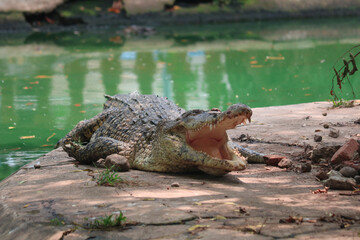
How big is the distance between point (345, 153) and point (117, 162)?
6.51 ft

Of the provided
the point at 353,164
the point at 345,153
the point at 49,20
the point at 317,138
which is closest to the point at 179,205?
the point at 353,164

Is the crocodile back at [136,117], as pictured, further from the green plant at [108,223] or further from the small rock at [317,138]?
the green plant at [108,223]

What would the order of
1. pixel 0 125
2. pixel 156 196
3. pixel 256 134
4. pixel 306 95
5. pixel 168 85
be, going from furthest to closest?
pixel 168 85, pixel 306 95, pixel 0 125, pixel 256 134, pixel 156 196

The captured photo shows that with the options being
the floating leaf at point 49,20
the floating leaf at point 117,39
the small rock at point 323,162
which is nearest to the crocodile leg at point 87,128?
the small rock at point 323,162

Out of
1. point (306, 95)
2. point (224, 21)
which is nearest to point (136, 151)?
point (306, 95)

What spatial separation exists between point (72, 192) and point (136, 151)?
1.19 m

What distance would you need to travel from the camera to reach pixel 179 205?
3.29 meters

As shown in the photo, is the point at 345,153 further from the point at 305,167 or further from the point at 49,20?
the point at 49,20

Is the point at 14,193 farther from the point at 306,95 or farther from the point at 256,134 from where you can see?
the point at 306,95

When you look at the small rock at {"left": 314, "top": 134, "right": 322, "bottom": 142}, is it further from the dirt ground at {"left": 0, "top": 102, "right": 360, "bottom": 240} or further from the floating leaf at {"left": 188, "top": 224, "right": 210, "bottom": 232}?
the floating leaf at {"left": 188, "top": 224, "right": 210, "bottom": 232}

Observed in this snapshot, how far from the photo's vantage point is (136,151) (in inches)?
189

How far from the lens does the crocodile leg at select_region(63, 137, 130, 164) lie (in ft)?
15.9

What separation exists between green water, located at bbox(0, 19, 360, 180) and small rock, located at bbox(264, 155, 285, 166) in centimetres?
274

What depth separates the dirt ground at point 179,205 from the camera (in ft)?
9.29
